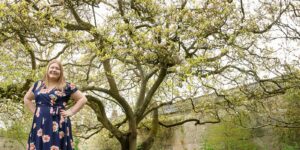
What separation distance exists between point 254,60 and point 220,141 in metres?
3.52

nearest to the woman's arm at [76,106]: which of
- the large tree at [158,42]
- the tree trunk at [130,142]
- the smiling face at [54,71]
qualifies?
the smiling face at [54,71]

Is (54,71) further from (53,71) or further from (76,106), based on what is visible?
(76,106)

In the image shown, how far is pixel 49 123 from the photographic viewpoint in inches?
137

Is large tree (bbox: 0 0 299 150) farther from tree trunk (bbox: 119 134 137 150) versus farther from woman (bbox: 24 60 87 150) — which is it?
woman (bbox: 24 60 87 150)

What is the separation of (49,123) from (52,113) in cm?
10

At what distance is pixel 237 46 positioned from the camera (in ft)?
20.3

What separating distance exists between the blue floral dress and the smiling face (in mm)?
122

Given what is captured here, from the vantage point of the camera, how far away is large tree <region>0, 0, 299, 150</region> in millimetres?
5301

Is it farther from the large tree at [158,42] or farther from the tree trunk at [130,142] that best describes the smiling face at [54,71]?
the tree trunk at [130,142]

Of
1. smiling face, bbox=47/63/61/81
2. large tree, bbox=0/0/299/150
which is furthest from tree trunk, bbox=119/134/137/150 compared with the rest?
smiling face, bbox=47/63/61/81

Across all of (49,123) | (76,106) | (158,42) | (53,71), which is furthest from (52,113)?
(158,42)

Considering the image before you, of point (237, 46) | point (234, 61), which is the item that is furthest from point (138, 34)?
point (234, 61)

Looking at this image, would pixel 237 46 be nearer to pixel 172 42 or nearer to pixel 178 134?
pixel 172 42

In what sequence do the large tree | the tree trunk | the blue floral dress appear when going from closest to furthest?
the blue floral dress
the large tree
the tree trunk
